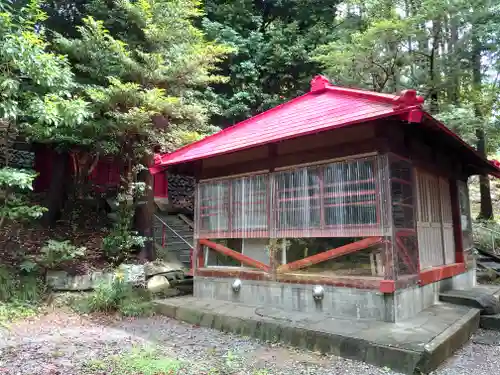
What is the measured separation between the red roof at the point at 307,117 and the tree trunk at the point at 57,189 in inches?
166

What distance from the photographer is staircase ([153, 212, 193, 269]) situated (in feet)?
37.6

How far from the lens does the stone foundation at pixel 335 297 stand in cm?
553

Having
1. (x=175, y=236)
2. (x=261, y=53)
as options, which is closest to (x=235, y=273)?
(x=175, y=236)

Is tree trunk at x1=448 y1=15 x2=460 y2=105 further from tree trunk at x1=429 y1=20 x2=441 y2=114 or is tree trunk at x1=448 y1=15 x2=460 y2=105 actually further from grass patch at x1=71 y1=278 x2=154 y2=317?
grass patch at x1=71 y1=278 x2=154 y2=317

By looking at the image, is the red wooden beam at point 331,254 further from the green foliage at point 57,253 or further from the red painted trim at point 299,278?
the green foliage at point 57,253

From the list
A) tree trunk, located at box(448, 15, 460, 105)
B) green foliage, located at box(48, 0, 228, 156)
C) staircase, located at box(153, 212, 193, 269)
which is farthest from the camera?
tree trunk, located at box(448, 15, 460, 105)

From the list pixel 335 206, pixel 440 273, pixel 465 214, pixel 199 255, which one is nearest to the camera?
pixel 335 206

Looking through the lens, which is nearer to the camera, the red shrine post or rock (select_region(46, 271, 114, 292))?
the red shrine post

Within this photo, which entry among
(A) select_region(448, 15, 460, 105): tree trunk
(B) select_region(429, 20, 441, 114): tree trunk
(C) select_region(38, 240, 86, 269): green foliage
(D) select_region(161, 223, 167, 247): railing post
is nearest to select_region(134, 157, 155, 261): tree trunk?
(D) select_region(161, 223, 167, 247): railing post

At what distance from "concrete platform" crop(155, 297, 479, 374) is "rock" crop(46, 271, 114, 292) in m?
2.38

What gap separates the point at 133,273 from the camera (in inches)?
345

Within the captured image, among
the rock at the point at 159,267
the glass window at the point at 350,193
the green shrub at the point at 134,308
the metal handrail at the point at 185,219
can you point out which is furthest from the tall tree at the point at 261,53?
the glass window at the point at 350,193

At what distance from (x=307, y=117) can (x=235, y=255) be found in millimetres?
3027

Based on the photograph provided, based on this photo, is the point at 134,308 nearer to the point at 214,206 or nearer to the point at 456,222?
the point at 214,206
